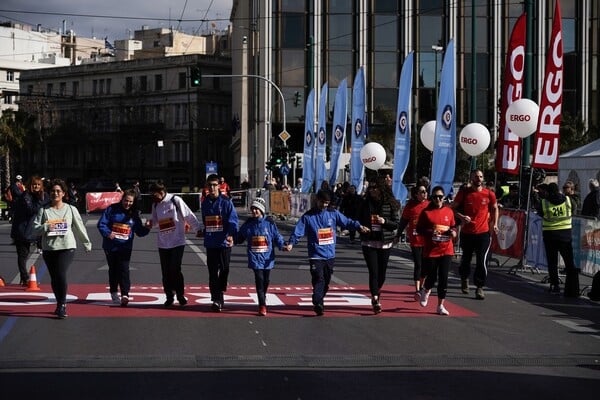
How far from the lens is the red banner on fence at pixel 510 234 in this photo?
1877cm

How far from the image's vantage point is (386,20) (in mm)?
61812

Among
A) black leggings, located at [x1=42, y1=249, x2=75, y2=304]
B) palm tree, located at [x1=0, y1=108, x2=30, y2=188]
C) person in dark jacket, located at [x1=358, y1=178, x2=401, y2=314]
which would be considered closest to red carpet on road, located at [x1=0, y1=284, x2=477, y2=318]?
black leggings, located at [x1=42, y1=249, x2=75, y2=304]

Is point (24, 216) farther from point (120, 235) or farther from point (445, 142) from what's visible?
point (445, 142)

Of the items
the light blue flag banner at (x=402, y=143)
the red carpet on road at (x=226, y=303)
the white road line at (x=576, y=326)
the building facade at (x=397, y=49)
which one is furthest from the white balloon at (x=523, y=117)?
the building facade at (x=397, y=49)

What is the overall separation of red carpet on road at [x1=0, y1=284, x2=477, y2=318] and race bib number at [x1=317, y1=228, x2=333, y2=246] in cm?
92

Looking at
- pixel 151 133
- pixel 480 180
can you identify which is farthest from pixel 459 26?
pixel 480 180

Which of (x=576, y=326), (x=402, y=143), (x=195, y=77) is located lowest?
(x=576, y=326)

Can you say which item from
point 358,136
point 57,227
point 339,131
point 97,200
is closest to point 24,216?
point 57,227

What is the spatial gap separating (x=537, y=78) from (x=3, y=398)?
187 feet

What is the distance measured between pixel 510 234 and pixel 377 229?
696cm

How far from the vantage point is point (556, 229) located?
50.0 ft

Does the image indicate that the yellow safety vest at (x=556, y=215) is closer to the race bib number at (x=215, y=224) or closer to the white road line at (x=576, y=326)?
the white road line at (x=576, y=326)

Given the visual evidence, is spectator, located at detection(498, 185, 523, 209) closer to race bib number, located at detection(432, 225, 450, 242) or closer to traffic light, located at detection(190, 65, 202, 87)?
race bib number, located at detection(432, 225, 450, 242)

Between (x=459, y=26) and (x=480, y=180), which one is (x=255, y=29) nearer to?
(x=459, y=26)
